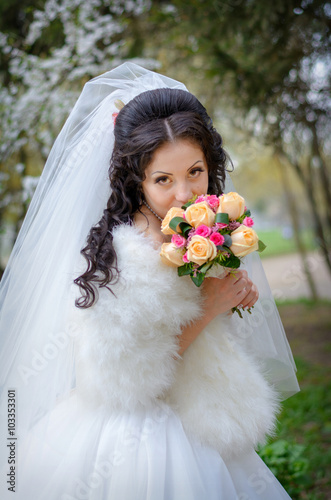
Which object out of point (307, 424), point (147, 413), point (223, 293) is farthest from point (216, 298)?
point (307, 424)

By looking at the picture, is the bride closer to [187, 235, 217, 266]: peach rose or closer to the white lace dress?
the white lace dress

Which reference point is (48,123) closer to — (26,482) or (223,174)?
(223,174)

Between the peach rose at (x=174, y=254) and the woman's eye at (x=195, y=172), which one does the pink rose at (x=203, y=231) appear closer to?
the peach rose at (x=174, y=254)

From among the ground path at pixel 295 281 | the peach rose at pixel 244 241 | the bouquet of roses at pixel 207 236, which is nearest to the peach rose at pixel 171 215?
the bouquet of roses at pixel 207 236

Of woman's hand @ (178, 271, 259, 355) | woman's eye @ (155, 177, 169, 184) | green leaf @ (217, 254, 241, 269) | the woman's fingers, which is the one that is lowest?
the woman's fingers

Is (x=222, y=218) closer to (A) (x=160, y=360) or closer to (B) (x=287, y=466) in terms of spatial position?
(A) (x=160, y=360)

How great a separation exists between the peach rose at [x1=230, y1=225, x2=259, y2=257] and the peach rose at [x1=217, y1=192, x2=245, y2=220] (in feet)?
0.24

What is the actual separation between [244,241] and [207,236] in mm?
138

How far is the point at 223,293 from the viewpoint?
5.75ft

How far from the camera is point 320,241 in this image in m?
8.00

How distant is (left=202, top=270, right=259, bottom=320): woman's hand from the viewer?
1.75 metres

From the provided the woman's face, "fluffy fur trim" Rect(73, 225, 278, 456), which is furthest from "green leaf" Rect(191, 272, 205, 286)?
the woman's face

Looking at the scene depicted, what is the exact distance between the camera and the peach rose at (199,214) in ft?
5.13

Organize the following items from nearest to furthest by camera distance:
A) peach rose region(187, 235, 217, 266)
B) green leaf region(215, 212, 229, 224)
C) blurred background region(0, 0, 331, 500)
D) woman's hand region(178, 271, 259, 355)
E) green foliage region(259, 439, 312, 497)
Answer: peach rose region(187, 235, 217, 266)
green leaf region(215, 212, 229, 224)
woman's hand region(178, 271, 259, 355)
green foliage region(259, 439, 312, 497)
blurred background region(0, 0, 331, 500)
